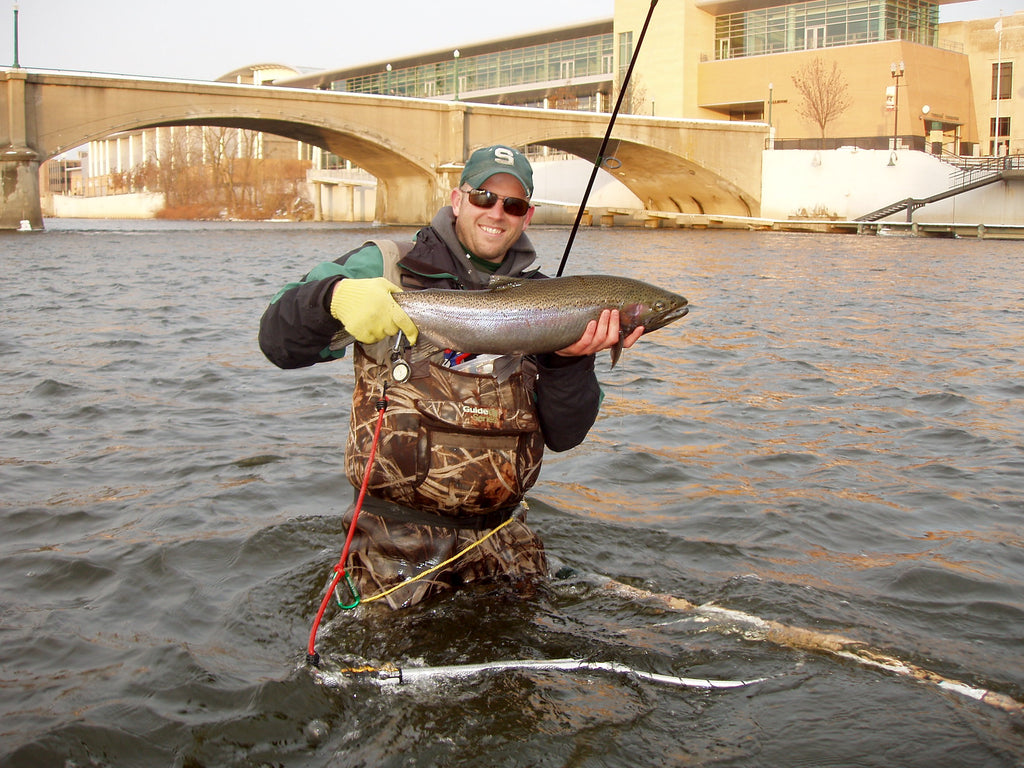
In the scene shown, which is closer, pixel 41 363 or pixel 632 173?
pixel 41 363

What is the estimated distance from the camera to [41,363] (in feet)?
35.9

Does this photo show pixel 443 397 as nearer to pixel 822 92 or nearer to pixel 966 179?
pixel 966 179

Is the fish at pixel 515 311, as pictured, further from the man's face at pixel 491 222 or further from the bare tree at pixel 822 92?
the bare tree at pixel 822 92

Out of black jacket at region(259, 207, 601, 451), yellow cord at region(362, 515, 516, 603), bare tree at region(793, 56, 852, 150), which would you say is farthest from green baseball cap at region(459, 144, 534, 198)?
bare tree at region(793, 56, 852, 150)

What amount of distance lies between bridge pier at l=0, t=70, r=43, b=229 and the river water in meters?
35.0

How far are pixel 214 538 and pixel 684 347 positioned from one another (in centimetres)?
854

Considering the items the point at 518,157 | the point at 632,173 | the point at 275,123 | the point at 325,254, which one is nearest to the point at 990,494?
the point at 518,157

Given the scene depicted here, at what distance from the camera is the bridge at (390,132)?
43.8m

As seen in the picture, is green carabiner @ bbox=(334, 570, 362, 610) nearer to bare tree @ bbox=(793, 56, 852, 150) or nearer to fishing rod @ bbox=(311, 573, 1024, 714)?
fishing rod @ bbox=(311, 573, 1024, 714)

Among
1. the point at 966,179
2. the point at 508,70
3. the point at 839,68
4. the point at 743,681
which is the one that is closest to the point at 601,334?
the point at 743,681

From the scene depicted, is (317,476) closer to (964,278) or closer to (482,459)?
(482,459)

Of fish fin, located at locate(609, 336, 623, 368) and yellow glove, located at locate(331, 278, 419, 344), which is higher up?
yellow glove, located at locate(331, 278, 419, 344)

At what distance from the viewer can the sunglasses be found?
4214 millimetres

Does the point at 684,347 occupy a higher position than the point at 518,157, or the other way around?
the point at 518,157
